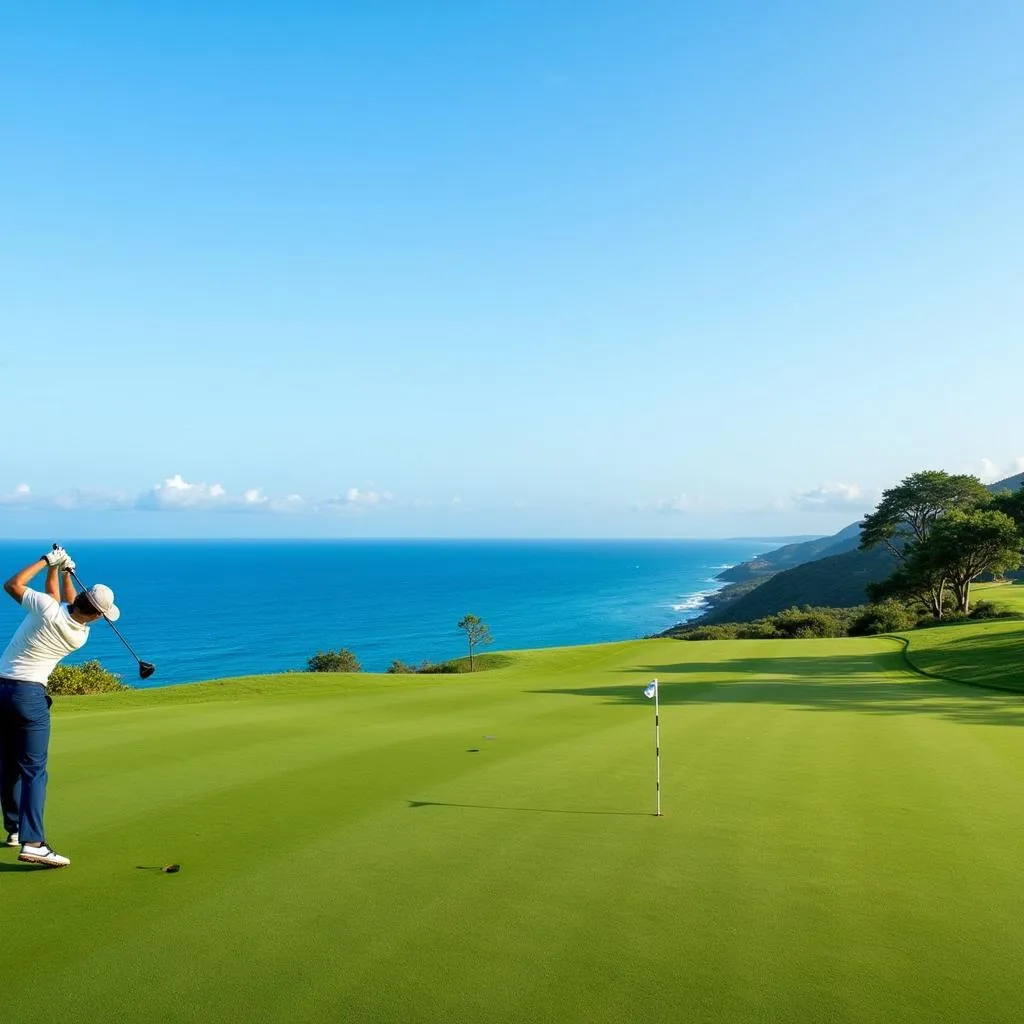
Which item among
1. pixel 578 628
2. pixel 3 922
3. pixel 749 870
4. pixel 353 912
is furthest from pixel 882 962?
pixel 578 628

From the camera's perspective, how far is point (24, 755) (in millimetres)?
6094

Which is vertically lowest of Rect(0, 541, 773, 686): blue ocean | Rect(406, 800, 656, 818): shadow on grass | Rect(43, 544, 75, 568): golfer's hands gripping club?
Rect(0, 541, 773, 686): blue ocean

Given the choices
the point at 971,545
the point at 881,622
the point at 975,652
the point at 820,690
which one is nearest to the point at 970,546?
the point at 971,545

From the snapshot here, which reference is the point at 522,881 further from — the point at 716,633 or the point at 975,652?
the point at 716,633

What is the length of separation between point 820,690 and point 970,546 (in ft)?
119

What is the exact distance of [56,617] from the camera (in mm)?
6055

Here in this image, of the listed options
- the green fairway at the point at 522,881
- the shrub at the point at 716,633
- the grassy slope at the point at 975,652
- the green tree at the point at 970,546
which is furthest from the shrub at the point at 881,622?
the green fairway at the point at 522,881

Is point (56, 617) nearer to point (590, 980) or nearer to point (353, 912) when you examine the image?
point (353, 912)

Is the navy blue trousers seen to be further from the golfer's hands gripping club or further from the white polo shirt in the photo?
the golfer's hands gripping club

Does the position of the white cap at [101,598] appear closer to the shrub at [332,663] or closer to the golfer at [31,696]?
the golfer at [31,696]

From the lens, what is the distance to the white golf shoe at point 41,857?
5805 mm

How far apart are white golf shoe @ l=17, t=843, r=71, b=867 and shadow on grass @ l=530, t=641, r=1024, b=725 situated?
43.5 feet

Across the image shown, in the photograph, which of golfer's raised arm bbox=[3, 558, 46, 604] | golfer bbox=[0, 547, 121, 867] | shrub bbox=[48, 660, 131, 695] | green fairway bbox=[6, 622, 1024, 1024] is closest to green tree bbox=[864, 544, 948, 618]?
green fairway bbox=[6, 622, 1024, 1024]

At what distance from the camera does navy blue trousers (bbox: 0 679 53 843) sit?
593cm
